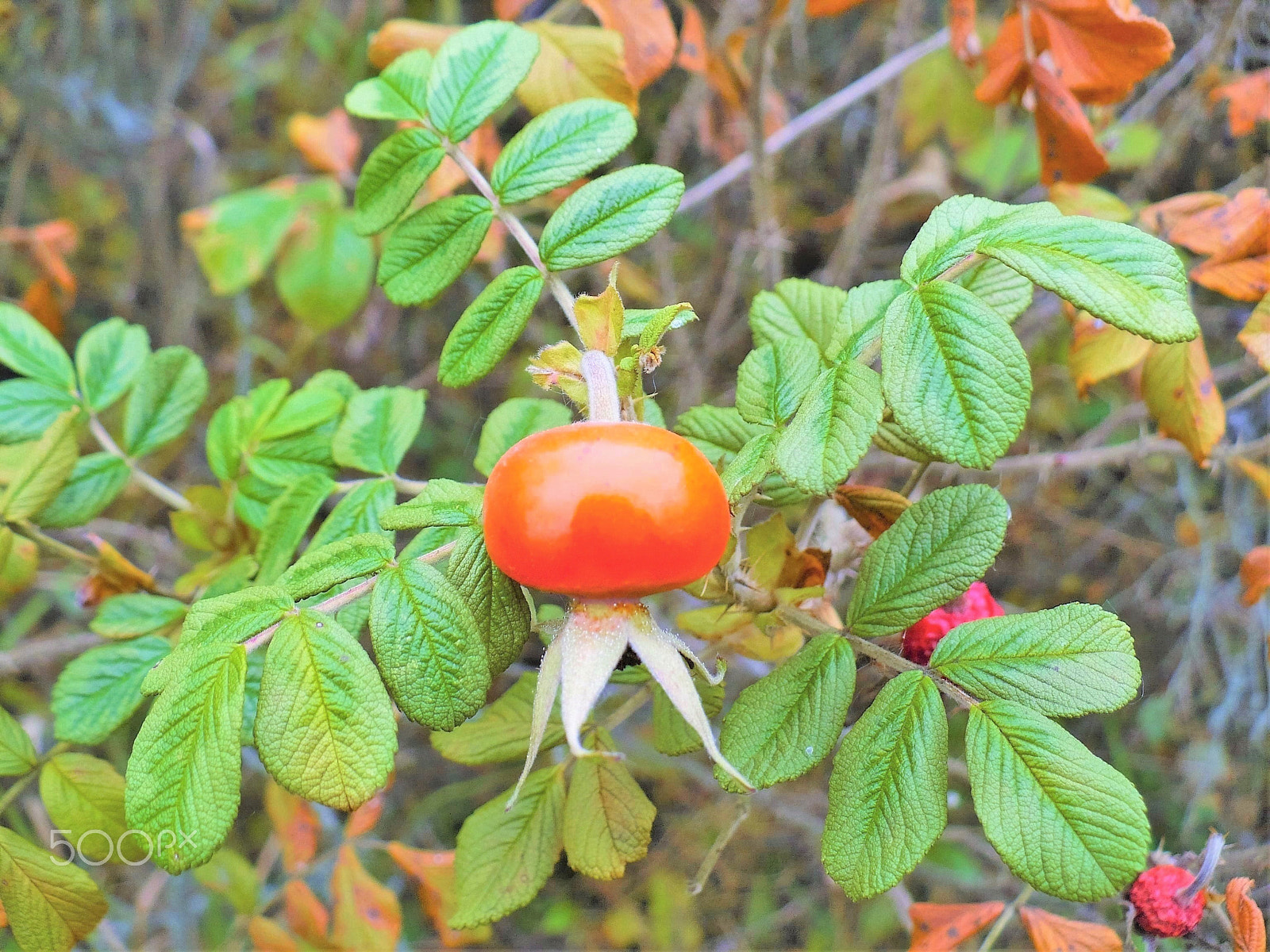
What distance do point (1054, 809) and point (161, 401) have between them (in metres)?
1.30

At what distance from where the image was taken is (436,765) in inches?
97.0

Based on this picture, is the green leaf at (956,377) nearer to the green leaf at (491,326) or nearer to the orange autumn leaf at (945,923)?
the green leaf at (491,326)

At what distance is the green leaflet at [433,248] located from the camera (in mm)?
1118

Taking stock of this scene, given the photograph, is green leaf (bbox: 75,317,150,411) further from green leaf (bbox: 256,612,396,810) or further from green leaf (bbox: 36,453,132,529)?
green leaf (bbox: 256,612,396,810)

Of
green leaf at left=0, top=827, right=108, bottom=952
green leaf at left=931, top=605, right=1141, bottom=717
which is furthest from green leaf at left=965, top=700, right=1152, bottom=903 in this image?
green leaf at left=0, top=827, right=108, bottom=952

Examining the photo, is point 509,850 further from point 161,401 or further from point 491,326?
point 161,401

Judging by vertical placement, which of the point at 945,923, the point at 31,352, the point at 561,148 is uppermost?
the point at 561,148

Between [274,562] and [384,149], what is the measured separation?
544 mm

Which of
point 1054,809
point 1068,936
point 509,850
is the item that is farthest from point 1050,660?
point 509,850

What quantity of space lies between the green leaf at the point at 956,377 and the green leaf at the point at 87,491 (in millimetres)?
1102

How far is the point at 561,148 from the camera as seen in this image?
1.08 meters

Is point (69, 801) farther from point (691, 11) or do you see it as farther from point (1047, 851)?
point (691, 11)

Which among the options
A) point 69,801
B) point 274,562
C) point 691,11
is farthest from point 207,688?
point 691,11

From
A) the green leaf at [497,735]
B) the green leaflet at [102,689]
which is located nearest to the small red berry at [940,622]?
the green leaf at [497,735]
